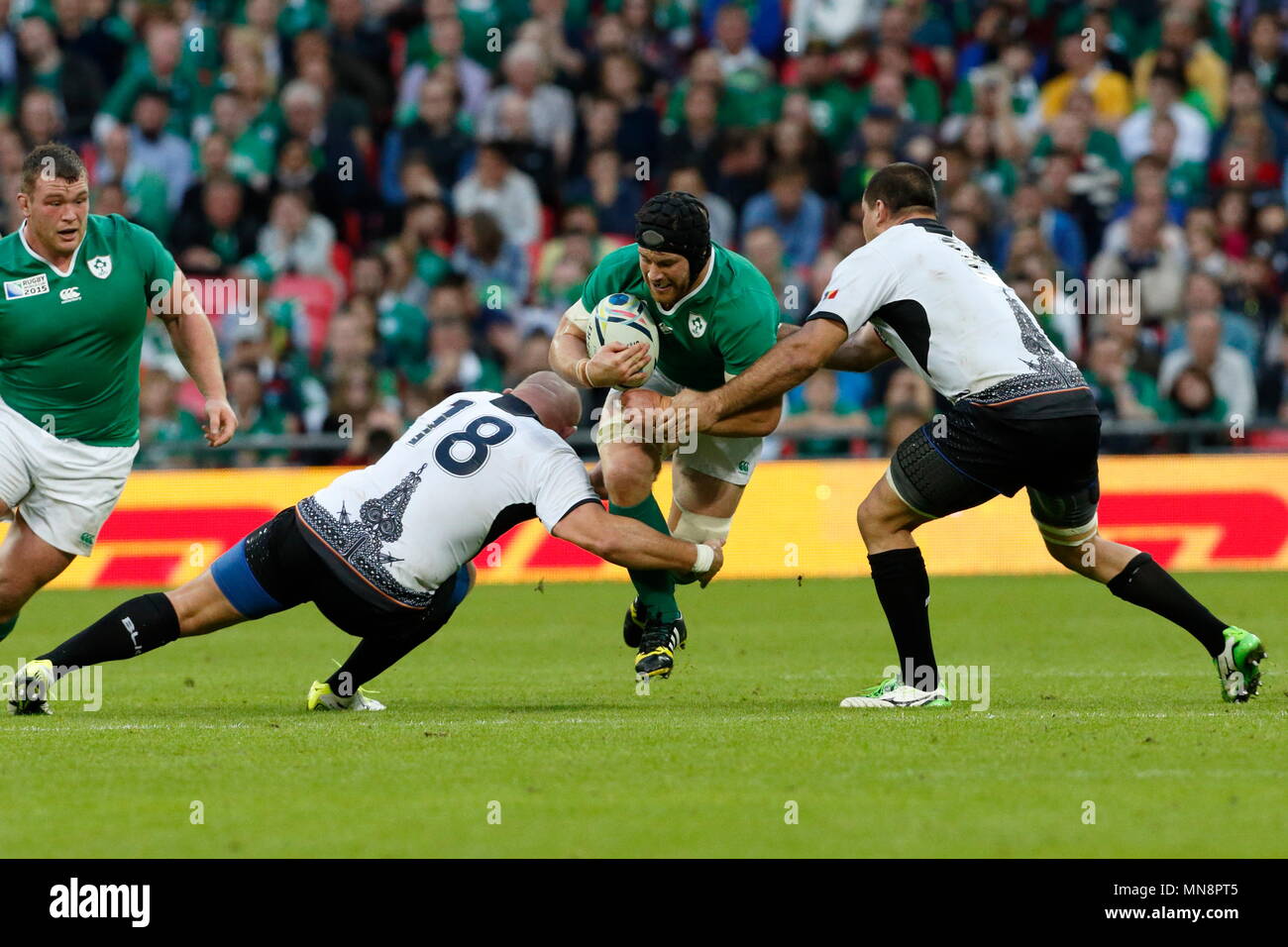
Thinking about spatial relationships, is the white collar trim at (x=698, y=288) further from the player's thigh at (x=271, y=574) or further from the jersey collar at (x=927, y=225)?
the player's thigh at (x=271, y=574)

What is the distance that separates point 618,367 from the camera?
8.38m

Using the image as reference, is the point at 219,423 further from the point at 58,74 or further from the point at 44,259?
the point at 58,74

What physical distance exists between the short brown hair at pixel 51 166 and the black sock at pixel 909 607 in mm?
3956

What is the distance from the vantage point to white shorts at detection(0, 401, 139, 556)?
8.86 m

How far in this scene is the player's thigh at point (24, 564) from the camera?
891 cm

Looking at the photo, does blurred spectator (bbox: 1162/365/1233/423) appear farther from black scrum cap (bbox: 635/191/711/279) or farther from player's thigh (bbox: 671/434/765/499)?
black scrum cap (bbox: 635/191/711/279)

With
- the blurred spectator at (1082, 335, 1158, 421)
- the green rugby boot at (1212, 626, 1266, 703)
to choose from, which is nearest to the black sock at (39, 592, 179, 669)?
the green rugby boot at (1212, 626, 1266, 703)

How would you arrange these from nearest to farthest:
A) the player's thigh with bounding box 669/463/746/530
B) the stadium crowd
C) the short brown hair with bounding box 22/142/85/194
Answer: the short brown hair with bounding box 22/142/85/194 → the player's thigh with bounding box 669/463/746/530 → the stadium crowd

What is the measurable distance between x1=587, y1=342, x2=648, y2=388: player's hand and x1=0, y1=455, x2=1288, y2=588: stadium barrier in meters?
7.83

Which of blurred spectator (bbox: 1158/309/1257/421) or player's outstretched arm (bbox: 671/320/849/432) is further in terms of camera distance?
blurred spectator (bbox: 1158/309/1257/421)

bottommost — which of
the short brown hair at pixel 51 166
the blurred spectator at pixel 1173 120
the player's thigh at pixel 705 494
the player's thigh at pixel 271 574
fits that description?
the player's thigh at pixel 271 574

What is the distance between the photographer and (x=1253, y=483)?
1639 centimetres

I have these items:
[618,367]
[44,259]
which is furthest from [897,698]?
[44,259]

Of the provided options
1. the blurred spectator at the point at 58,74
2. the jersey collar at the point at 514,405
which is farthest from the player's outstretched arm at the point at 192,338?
the blurred spectator at the point at 58,74
